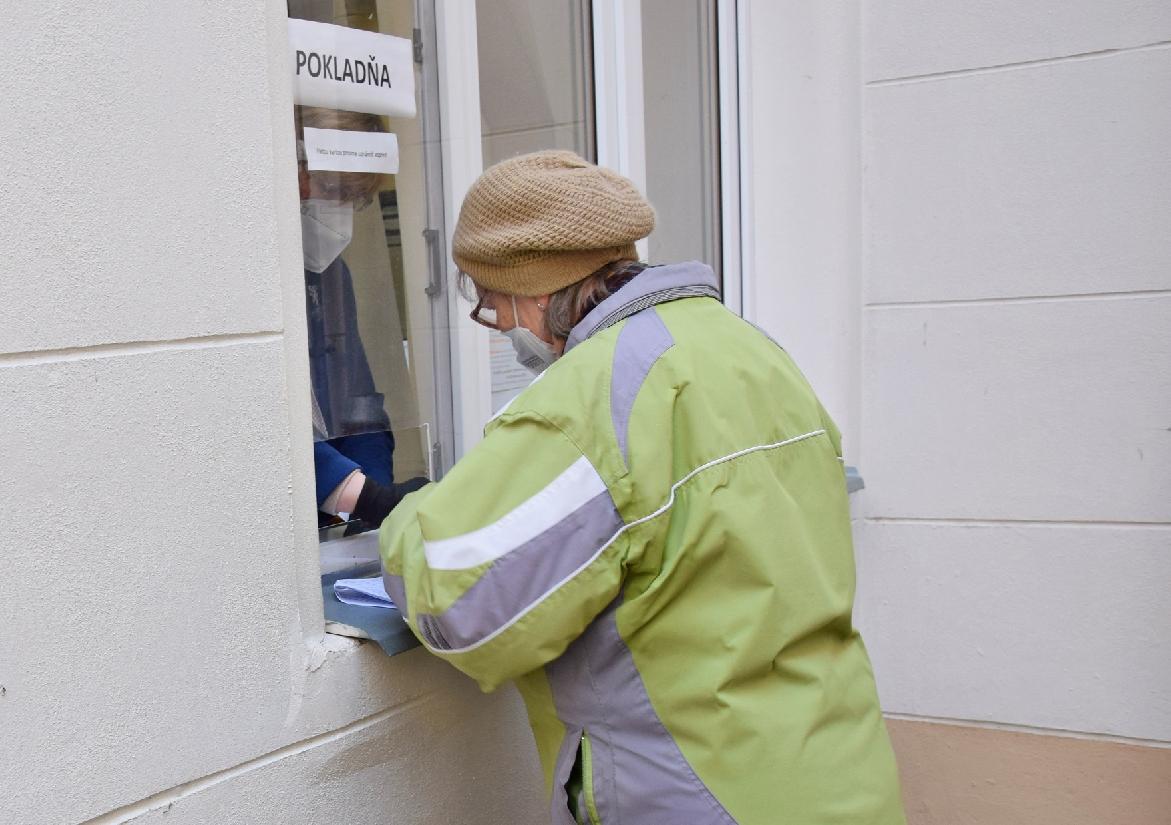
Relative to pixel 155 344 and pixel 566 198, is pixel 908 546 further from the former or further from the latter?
pixel 155 344

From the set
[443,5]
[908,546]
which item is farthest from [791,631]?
[908,546]

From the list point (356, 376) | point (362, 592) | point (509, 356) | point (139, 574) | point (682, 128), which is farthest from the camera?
point (682, 128)

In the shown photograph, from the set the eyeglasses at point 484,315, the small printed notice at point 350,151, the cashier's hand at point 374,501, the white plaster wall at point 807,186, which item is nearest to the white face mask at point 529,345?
the eyeglasses at point 484,315

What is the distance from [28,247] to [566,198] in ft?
2.48

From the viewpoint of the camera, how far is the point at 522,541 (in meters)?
1.62

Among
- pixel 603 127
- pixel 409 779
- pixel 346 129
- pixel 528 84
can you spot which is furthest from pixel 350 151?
pixel 409 779

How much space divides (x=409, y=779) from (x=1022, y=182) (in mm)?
2350

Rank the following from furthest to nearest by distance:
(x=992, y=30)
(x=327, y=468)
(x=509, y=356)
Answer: (x=992, y=30), (x=509, y=356), (x=327, y=468)

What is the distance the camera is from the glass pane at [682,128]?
352 centimetres

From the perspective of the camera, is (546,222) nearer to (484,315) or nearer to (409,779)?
(484,315)

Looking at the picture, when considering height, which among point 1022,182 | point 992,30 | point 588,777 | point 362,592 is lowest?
point 588,777

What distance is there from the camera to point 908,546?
3.62 metres

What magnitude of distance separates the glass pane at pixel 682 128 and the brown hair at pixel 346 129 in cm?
124

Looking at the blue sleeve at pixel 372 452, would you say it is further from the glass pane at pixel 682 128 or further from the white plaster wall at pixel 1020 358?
the white plaster wall at pixel 1020 358
